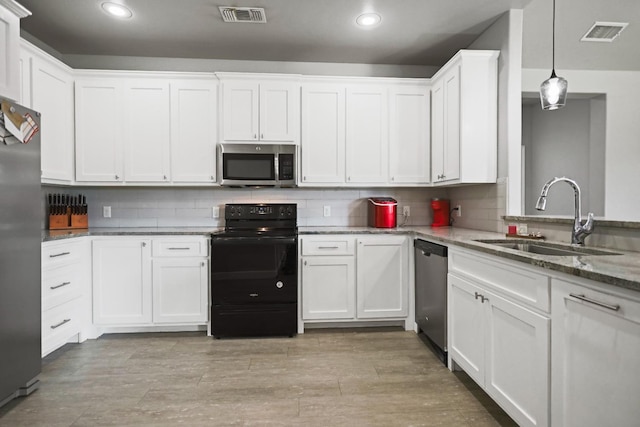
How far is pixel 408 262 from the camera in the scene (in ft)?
10.2

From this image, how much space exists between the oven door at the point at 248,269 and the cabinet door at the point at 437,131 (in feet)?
5.20

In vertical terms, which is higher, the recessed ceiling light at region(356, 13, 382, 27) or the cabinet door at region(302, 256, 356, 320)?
the recessed ceiling light at region(356, 13, 382, 27)

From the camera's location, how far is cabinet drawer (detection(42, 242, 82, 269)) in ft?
8.14

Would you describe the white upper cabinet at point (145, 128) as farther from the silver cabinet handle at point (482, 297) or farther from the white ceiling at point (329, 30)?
the silver cabinet handle at point (482, 297)

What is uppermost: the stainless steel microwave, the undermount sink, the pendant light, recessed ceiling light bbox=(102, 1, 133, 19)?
recessed ceiling light bbox=(102, 1, 133, 19)

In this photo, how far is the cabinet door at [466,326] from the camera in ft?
6.33

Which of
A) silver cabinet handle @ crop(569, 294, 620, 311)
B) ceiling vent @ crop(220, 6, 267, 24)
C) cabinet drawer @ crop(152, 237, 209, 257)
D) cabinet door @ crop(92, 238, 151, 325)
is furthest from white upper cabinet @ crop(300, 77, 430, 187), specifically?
silver cabinet handle @ crop(569, 294, 620, 311)

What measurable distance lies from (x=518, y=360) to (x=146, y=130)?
334 cm

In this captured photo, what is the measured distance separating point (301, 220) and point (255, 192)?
564 mm

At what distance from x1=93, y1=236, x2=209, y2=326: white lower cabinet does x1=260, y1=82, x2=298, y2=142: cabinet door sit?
1173 millimetres

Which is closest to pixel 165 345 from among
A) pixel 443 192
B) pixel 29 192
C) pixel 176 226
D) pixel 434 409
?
pixel 176 226

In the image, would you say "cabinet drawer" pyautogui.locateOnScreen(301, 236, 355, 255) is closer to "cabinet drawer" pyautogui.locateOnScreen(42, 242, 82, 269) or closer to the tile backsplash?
the tile backsplash

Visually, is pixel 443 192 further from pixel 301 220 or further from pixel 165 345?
pixel 165 345

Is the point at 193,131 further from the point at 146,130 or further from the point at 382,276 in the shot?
the point at 382,276
